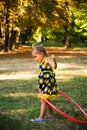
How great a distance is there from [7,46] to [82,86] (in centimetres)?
2575

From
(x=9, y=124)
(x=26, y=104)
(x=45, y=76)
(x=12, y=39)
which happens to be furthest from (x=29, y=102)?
(x=12, y=39)

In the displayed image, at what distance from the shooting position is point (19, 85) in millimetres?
13828

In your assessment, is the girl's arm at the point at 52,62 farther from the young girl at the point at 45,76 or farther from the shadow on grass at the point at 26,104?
the shadow on grass at the point at 26,104

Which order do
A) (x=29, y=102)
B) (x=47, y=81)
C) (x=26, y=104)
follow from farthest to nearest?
(x=29, y=102) < (x=26, y=104) < (x=47, y=81)

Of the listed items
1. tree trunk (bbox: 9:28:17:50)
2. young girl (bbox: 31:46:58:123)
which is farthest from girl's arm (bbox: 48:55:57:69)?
tree trunk (bbox: 9:28:17:50)

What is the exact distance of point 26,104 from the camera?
10227 mm

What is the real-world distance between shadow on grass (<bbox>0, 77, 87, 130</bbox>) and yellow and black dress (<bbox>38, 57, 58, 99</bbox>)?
2.07 ft

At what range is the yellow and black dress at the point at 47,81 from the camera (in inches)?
322

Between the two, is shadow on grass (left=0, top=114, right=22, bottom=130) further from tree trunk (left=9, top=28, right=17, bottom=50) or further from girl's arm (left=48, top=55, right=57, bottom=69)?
tree trunk (left=9, top=28, right=17, bottom=50)

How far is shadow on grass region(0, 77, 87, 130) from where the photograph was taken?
26.8ft

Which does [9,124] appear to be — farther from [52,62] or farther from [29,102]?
[29,102]

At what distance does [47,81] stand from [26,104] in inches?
86.7

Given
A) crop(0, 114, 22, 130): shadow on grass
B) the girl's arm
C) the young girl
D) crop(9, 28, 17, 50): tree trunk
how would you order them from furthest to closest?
crop(9, 28, 17, 50): tree trunk
the young girl
crop(0, 114, 22, 130): shadow on grass
the girl's arm

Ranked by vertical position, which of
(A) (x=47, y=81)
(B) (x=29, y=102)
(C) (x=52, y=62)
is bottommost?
(B) (x=29, y=102)
